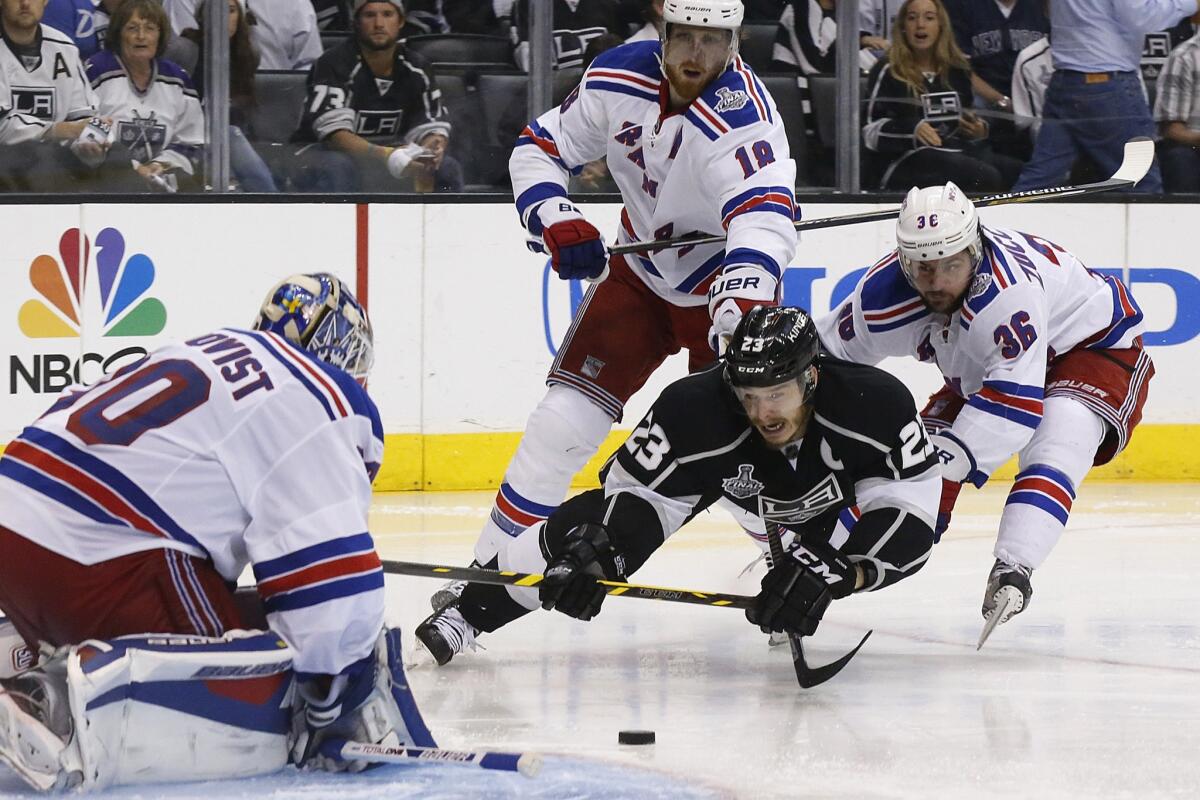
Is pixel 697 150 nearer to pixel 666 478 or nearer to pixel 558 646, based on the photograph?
pixel 666 478

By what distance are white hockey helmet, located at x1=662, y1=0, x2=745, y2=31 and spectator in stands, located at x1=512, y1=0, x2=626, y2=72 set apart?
2361 millimetres

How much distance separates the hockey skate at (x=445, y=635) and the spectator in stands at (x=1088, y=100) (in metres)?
3.47

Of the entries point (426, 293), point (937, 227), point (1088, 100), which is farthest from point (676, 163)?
point (1088, 100)

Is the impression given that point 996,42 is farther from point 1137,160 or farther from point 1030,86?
point 1137,160

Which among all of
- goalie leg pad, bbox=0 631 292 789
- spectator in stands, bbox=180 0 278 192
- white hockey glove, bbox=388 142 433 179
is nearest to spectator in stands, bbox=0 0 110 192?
spectator in stands, bbox=180 0 278 192

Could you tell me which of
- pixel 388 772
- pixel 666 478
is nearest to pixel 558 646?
pixel 666 478

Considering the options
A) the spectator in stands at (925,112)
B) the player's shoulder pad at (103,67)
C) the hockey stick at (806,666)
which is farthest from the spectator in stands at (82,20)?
the hockey stick at (806,666)

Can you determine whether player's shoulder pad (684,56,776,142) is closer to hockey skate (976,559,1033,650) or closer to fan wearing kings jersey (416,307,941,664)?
fan wearing kings jersey (416,307,941,664)

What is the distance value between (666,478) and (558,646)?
0.63m

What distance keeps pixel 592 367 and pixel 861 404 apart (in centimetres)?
78

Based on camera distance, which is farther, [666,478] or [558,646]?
[558,646]

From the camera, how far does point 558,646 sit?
374 cm

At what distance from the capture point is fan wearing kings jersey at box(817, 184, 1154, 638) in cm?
367

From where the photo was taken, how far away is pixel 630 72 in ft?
12.7
